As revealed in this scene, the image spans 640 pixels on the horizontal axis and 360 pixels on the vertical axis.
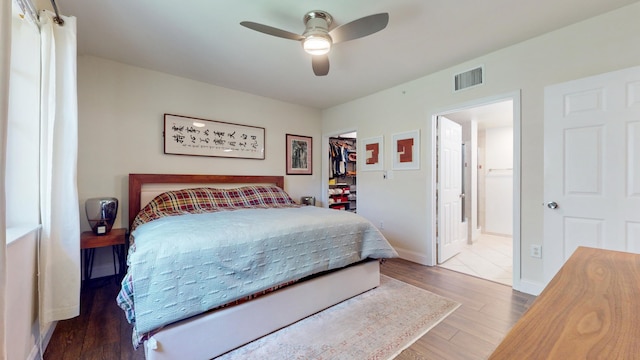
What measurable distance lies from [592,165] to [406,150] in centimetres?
182

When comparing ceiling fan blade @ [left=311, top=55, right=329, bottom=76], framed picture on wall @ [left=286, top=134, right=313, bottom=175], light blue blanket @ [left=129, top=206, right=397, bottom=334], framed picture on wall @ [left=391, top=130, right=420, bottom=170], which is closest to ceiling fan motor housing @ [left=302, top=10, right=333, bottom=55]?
ceiling fan blade @ [left=311, top=55, right=329, bottom=76]

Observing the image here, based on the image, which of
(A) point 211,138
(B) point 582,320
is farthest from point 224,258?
(A) point 211,138

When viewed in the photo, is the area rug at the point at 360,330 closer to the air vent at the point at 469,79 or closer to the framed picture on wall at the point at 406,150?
the framed picture on wall at the point at 406,150

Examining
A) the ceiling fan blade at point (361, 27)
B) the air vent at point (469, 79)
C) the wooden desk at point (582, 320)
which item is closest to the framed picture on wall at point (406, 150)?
the air vent at point (469, 79)

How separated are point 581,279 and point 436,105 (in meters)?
2.82

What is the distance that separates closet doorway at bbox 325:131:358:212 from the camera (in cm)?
506

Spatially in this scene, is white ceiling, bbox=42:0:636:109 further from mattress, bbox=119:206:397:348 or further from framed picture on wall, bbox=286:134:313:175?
mattress, bbox=119:206:397:348

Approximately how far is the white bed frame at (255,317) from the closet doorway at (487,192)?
1.59 m

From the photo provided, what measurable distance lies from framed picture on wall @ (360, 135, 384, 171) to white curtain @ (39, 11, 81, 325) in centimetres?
341

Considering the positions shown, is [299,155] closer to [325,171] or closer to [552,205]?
[325,171]

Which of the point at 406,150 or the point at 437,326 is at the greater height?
the point at 406,150

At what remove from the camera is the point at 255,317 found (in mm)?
1797

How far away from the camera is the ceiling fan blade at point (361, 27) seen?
1.76 m

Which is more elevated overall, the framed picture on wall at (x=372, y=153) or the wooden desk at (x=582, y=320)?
the framed picture on wall at (x=372, y=153)
